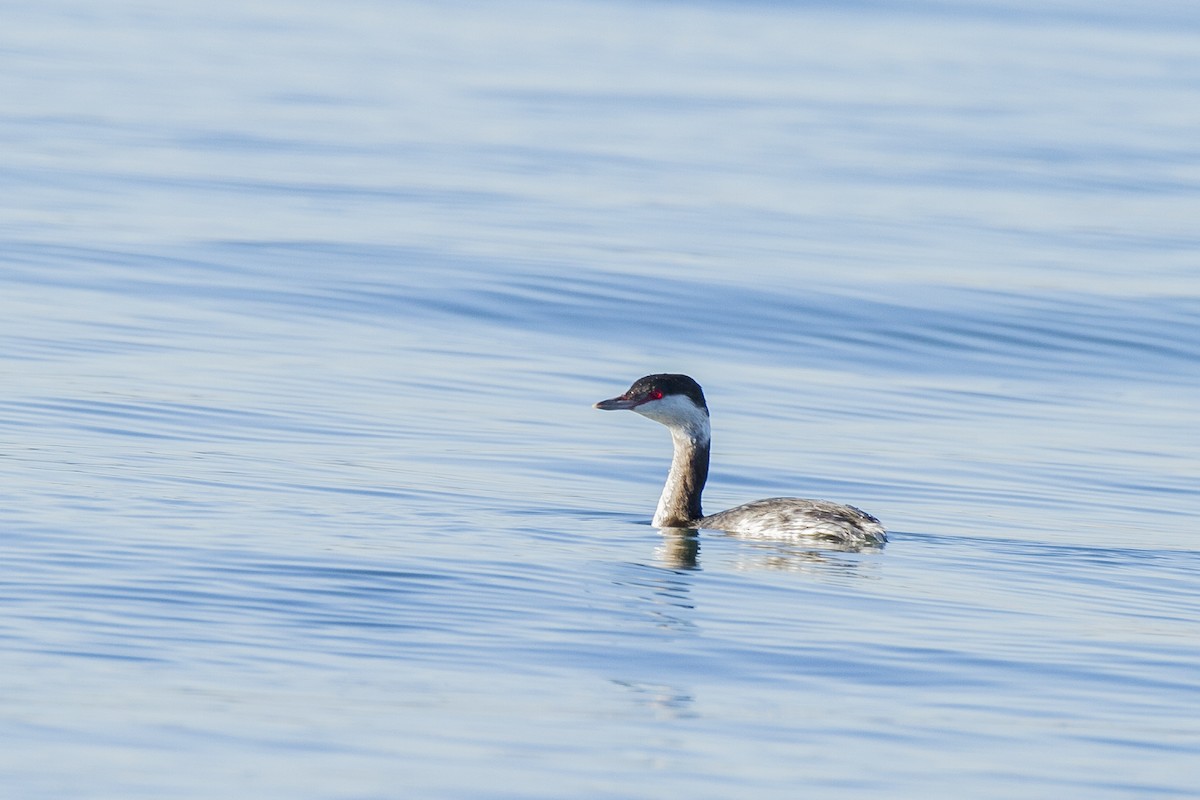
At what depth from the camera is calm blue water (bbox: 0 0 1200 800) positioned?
984 centimetres

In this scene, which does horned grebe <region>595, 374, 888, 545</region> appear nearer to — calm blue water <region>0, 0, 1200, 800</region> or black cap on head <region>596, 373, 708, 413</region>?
black cap on head <region>596, 373, 708, 413</region>

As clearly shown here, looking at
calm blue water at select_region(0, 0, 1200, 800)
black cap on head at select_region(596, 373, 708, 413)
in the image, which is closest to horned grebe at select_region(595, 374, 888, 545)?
black cap on head at select_region(596, 373, 708, 413)

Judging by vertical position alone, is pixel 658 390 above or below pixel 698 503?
above

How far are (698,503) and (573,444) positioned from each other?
9.34 feet

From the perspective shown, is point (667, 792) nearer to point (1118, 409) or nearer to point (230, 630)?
point (230, 630)

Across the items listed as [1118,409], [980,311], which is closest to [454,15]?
[980,311]

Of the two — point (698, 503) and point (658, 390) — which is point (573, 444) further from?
point (698, 503)

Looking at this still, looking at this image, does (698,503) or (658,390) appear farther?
(658,390)

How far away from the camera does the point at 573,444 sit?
18.9 m

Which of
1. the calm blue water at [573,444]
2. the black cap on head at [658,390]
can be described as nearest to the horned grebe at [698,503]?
the black cap on head at [658,390]

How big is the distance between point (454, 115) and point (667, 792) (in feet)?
123

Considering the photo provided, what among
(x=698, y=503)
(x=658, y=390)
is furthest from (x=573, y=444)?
(x=698, y=503)

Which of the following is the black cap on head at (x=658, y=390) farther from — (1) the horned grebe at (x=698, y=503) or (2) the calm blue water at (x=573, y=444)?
(2) the calm blue water at (x=573, y=444)

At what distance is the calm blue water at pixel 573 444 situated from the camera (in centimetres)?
984
